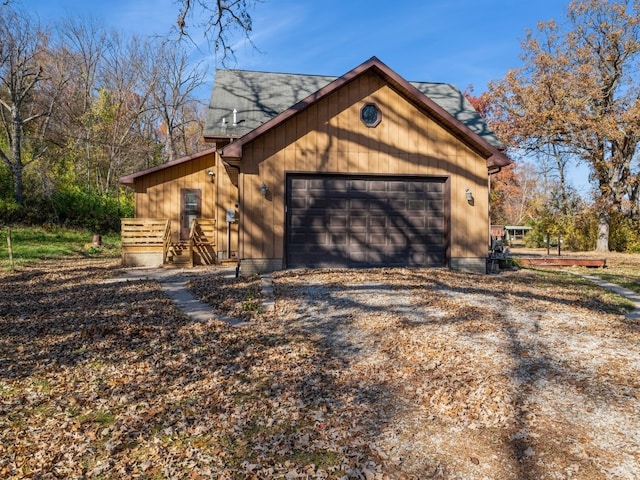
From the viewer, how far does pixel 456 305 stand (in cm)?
730

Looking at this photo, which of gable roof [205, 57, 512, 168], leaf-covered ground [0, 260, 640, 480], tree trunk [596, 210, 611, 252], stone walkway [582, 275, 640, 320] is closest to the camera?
leaf-covered ground [0, 260, 640, 480]

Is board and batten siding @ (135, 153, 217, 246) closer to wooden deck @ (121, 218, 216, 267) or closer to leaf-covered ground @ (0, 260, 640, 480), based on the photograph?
wooden deck @ (121, 218, 216, 267)

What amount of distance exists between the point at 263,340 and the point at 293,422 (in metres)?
2.29

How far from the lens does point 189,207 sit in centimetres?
1570

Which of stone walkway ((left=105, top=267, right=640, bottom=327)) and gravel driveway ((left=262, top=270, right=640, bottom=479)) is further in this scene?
stone walkway ((left=105, top=267, right=640, bottom=327))

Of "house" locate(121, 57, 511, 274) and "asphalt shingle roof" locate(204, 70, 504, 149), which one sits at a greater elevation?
"asphalt shingle roof" locate(204, 70, 504, 149)

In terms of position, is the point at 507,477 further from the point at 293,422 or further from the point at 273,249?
the point at 273,249

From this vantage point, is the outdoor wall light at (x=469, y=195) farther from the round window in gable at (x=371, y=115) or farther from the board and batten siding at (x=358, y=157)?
the round window in gable at (x=371, y=115)

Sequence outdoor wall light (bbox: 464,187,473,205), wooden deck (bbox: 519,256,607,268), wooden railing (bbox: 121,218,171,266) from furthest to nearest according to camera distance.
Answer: wooden deck (bbox: 519,256,607,268) → wooden railing (bbox: 121,218,171,266) → outdoor wall light (bbox: 464,187,473,205)

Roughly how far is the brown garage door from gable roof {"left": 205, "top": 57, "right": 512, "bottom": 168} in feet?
4.90

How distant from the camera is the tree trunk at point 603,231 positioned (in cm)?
2266

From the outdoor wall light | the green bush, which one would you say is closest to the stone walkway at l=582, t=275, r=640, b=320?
the outdoor wall light

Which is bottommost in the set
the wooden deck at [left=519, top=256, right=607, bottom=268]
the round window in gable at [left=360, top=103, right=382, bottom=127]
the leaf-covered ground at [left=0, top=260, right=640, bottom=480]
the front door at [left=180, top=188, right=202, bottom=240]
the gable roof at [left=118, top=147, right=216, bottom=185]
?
the leaf-covered ground at [left=0, top=260, right=640, bottom=480]

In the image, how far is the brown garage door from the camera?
11.3 metres
